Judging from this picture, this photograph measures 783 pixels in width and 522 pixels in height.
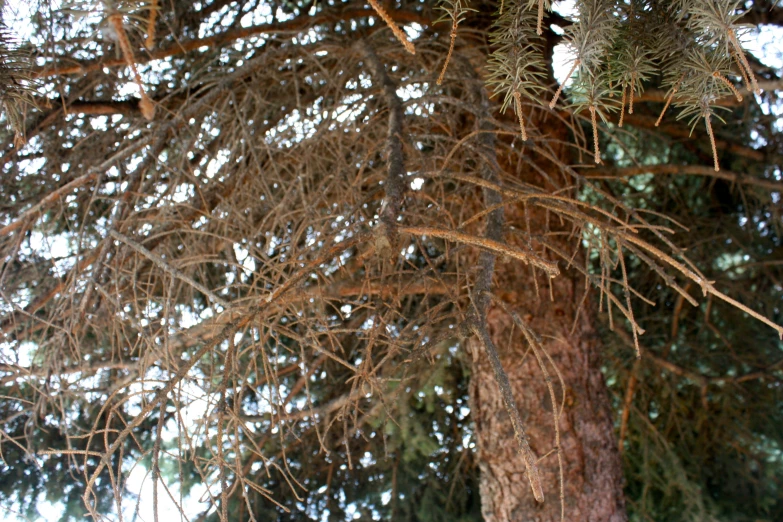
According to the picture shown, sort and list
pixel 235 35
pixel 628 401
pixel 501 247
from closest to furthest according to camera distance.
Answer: pixel 501 247, pixel 235 35, pixel 628 401

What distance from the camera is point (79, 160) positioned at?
3.01 m

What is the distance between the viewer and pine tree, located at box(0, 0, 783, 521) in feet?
5.23

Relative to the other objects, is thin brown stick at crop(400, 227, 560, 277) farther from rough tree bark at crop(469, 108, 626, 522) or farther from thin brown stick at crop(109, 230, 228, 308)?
rough tree bark at crop(469, 108, 626, 522)

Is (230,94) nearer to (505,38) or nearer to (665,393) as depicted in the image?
(505,38)

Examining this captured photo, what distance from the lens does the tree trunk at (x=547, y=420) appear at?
261cm

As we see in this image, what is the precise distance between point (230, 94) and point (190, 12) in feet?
3.05

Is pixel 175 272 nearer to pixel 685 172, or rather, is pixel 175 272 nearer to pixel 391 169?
pixel 391 169

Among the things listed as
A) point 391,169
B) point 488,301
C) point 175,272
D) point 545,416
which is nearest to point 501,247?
point 488,301

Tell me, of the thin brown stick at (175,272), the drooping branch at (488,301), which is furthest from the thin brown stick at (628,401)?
the thin brown stick at (175,272)

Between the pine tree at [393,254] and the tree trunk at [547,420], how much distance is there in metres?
0.01

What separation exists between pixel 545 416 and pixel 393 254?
4.32 feet

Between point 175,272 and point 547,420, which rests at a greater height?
point 175,272

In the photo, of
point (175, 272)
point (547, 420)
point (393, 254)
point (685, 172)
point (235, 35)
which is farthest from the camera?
point (685, 172)

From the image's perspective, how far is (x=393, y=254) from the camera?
166 centimetres
